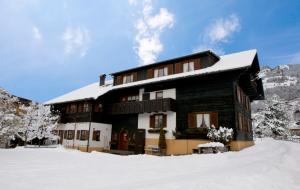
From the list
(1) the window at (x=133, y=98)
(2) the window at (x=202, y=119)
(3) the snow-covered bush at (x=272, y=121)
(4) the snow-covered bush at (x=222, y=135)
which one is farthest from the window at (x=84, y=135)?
(3) the snow-covered bush at (x=272, y=121)

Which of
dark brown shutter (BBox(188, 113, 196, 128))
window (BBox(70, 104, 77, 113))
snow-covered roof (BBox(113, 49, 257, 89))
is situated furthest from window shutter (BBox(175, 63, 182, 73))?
window (BBox(70, 104, 77, 113))

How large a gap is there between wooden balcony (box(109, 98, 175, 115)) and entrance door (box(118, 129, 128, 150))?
8.50 feet

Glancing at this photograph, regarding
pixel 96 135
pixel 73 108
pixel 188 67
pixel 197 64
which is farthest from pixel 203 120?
pixel 73 108

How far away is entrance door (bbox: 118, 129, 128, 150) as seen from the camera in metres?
28.5

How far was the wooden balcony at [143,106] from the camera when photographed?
23.5 meters

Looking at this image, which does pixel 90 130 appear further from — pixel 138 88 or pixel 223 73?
pixel 223 73

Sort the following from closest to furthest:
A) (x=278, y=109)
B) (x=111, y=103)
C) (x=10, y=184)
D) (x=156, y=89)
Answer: (x=10, y=184), (x=156, y=89), (x=111, y=103), (x=278, y=109)

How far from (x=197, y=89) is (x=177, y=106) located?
2643 millimetres

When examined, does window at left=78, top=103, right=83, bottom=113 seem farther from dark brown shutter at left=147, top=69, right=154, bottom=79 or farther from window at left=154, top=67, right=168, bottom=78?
window at left=154, top=67, right=168, bottom=78

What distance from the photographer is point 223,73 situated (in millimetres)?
21578

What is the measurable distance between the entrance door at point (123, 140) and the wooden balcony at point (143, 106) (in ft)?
8.50

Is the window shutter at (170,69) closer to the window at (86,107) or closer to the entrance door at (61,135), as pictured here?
the window at (86,107)

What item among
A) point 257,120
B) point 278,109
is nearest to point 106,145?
point 257,120

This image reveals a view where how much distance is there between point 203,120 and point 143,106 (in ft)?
21.8
